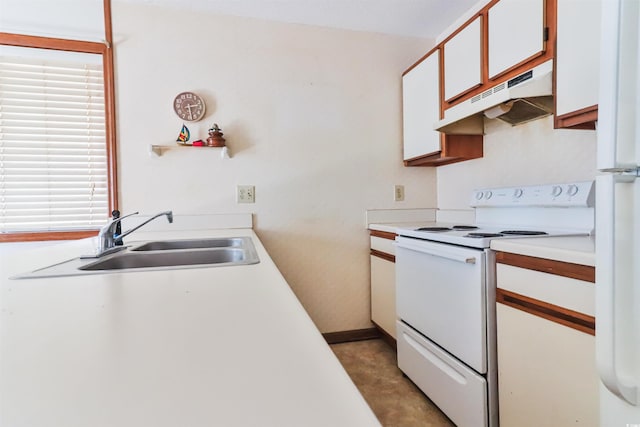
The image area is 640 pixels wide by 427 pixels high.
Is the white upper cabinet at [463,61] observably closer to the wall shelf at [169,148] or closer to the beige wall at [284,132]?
the beige wall at [284,132]

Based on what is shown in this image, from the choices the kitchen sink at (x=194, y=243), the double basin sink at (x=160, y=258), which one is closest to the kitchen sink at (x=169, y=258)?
the double basin sink at (x=160, y=258)

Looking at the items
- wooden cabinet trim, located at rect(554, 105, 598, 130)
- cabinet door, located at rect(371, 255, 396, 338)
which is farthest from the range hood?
cabinet door, located at rect(371, 255, 396, 338)

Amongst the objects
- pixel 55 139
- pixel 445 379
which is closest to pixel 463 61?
pixel 445 379

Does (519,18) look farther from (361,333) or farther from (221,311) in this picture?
(361,333)

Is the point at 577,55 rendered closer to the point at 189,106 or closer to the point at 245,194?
the point at 245,194

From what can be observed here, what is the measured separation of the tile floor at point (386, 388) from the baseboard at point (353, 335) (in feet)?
0.10

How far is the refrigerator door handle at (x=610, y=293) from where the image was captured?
726 mm

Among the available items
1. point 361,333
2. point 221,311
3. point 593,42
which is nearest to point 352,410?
point 221,311

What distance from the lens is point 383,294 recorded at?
7.23 feet

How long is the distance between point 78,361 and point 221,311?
0.67 ft

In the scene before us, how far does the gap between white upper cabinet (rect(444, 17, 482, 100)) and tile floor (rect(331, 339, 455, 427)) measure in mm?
1668

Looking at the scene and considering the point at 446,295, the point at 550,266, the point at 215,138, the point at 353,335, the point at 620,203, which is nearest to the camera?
the point at 620,203

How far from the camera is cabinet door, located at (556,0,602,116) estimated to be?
44.5 inches

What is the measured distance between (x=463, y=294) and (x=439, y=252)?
21 cm
